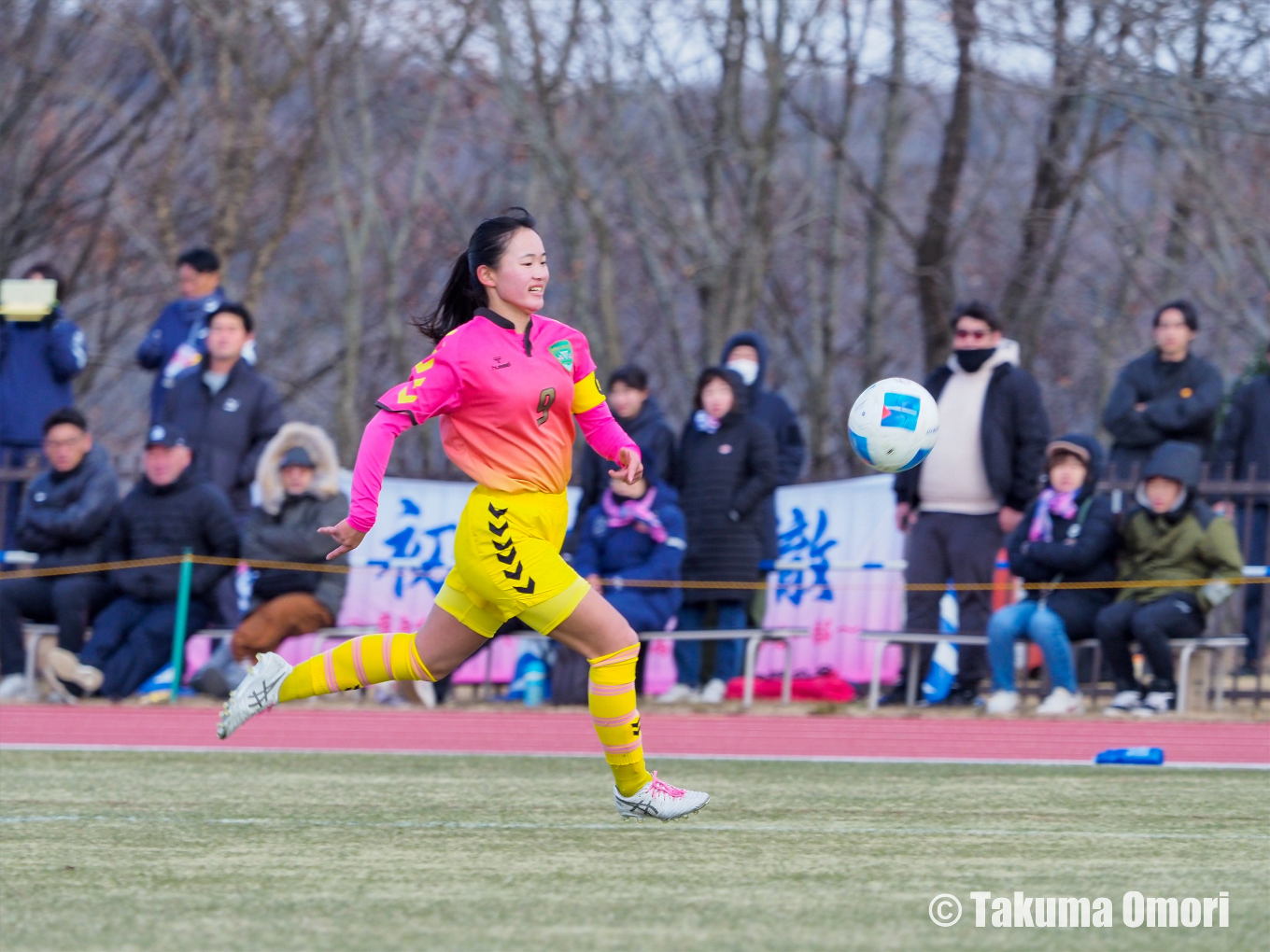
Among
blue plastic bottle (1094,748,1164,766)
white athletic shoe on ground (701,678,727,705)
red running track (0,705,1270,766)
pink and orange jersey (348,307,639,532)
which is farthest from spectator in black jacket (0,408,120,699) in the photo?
pink and orange jersey (348,307,639,532)

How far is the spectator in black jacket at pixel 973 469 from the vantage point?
12.0 metres

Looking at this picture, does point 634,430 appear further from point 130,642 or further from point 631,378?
point 130,642

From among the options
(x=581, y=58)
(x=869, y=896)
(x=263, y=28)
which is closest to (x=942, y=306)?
(x=581, y=58)

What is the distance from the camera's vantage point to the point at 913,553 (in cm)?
1227

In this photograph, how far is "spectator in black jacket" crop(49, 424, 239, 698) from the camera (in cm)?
1280

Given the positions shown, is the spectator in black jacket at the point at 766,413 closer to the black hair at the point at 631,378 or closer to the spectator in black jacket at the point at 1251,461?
the black hair at the point at 631,378

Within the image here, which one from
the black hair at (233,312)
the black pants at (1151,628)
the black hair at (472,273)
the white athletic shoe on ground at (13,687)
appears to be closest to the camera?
the black hair at (472,273)

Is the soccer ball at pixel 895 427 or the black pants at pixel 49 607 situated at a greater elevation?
the soccer ball at pixel 895 427

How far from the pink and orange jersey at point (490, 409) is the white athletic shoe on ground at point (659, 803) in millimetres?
1042

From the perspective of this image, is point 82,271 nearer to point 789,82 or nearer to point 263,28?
point 263,28

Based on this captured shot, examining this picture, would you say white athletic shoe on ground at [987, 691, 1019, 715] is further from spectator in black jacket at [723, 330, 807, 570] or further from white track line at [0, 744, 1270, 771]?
white track line at [0, 744, 1270, 771]

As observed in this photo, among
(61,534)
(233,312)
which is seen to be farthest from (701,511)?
(61,534)

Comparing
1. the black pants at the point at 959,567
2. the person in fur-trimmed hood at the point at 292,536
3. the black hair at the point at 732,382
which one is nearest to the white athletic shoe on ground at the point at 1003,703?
the black pants at the point at 959,567

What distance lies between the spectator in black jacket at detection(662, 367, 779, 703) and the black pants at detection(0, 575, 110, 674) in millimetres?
3965
